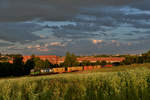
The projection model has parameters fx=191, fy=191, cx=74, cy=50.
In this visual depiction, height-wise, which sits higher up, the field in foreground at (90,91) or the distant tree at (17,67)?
the field in foreground at (90,91)

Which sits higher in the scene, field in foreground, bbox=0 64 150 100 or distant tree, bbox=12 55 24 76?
field in foreground, bbox=0 64 150 100

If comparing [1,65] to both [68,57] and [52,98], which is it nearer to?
[68,57]

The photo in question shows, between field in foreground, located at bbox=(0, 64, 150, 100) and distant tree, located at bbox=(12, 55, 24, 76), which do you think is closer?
field in foreground, located at bbox=(0, 64, 150, 100)

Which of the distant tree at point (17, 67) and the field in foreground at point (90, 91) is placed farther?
the distant tree at point (17, 67)

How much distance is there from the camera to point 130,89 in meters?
12.5

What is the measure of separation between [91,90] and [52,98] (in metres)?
3.22

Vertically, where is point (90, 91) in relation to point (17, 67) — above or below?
above

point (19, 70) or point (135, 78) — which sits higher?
point (135, 78)

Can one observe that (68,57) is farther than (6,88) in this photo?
Yes

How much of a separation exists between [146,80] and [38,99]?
25.8 feet

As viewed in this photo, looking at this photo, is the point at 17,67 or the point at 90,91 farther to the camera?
the point at 17,67

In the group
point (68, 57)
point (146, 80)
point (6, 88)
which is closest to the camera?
point (6, 88)

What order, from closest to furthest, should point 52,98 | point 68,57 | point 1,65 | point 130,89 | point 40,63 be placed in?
1. point 52,98
2. point 130,89
3. point 1,65
4. point 40,63
5. point 68,57

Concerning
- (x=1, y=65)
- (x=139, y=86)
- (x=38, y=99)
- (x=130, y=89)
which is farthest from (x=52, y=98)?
(x=1, y=65)
